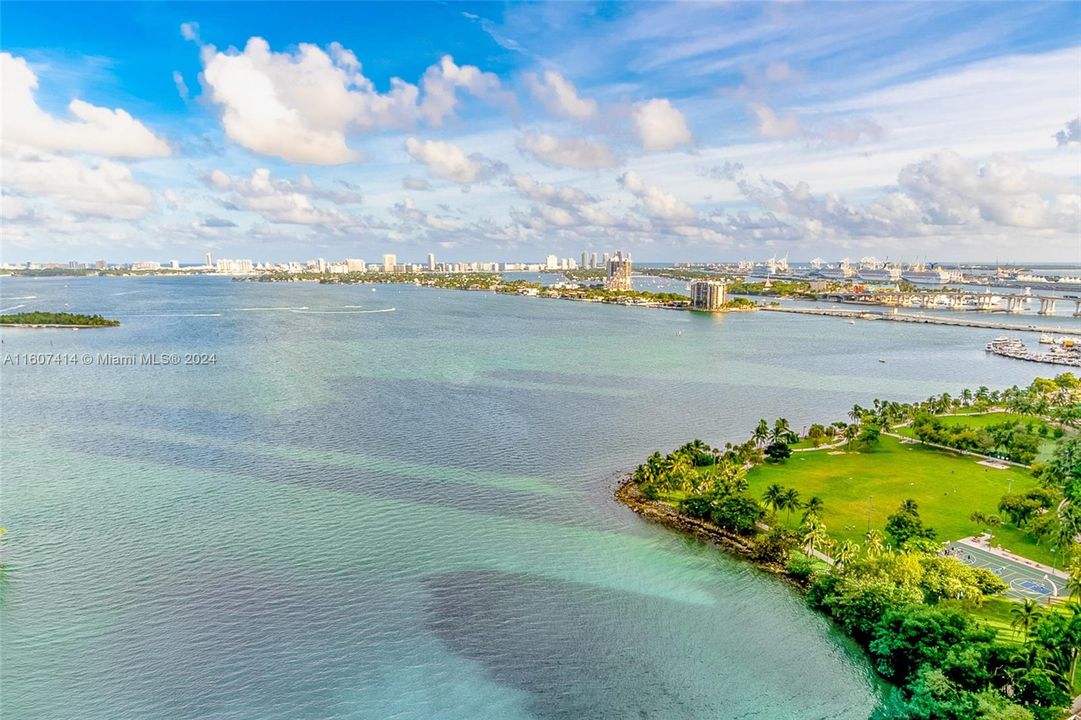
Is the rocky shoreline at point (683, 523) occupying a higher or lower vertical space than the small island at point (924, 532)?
lower

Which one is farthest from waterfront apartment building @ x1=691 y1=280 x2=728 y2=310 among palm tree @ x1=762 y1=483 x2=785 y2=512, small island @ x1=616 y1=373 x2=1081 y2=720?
palm tree @ x1=762 y1=483 x2=785 y2=512

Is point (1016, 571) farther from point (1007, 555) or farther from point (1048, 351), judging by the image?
point (1048, 351)

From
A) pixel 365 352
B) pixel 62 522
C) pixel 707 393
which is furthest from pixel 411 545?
pixel 365 352

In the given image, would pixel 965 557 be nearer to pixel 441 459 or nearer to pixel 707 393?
pixel 441 459

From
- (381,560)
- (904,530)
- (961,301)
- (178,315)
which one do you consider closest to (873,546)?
(904,530)

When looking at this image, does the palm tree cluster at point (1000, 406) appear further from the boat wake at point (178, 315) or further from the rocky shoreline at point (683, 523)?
the boat wake at point (178, 315)

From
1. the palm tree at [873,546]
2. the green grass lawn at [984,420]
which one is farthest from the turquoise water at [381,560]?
the green grass lawn at [984,420]
